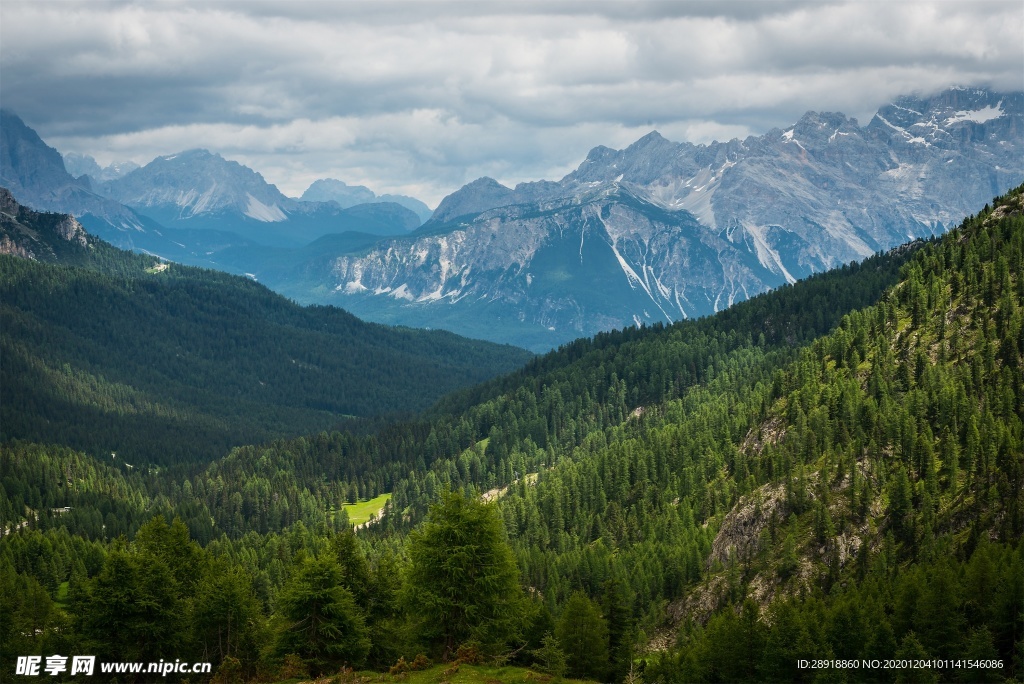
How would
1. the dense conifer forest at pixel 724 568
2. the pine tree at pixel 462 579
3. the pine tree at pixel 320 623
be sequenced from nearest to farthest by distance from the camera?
1. the pine tree at pixel 462 579
2. the pine tree at pixel 320 623
3. the dense conifer forest at pixel 724 568

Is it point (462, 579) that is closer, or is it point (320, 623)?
point (462, 579)

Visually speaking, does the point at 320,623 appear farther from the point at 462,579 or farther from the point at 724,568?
the point at 724,568

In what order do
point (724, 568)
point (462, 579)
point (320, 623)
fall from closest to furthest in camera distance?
point (462, 579) → point (320, 623) → point (724, 568)

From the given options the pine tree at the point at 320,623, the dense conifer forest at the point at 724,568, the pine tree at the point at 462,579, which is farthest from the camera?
the dense conifer forest at the point at 724,568

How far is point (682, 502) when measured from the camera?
185 m

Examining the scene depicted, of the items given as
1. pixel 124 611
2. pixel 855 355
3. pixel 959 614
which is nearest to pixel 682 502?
pixel 855 355

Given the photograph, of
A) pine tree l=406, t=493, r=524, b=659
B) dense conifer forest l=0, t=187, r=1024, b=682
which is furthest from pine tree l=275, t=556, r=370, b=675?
pine tree l=406, t=493, r=524, b=659

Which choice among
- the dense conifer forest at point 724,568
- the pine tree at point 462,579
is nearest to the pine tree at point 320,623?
the dense conifer forest at point 724,568

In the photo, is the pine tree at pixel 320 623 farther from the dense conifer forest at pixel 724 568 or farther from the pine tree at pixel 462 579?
the pine tree at pixel 462 579

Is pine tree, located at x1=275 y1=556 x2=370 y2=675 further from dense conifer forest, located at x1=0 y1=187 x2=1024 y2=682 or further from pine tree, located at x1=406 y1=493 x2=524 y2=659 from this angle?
pine tree, located at x1=406 y1=493 x2=524 y2=659

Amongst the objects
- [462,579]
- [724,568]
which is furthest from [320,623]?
[724,568]

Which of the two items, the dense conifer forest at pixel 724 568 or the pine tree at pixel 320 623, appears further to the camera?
the dense conifer forest at pixel 724 568

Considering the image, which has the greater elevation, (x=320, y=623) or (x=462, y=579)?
(x=462, y=579)

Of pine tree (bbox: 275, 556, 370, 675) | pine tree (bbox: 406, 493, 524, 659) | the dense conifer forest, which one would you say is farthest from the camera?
the dense conifer forest
